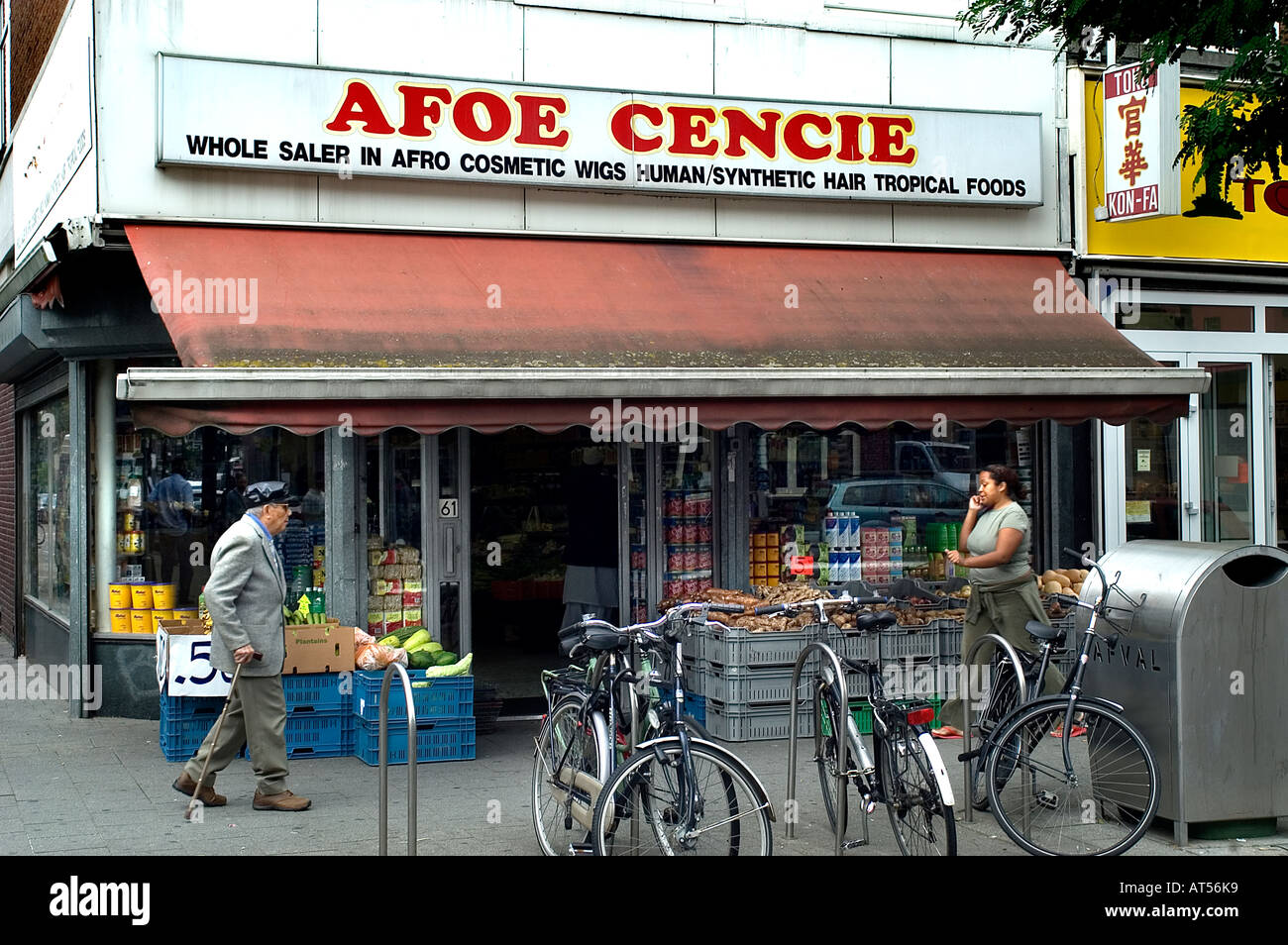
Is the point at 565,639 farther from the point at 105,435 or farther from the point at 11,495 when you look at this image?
the point at 11,495

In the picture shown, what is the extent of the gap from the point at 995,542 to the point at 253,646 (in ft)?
14.3

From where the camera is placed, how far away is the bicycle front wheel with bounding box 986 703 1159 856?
692cm

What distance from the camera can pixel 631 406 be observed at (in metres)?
8.74

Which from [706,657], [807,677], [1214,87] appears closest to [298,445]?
[706,657]

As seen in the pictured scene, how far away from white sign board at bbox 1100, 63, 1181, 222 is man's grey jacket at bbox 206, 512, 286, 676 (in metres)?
7.24

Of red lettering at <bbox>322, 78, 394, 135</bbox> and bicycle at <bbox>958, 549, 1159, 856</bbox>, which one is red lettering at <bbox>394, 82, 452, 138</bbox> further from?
bicycle at <bbox>958, 549, 1159, 856</bbox>

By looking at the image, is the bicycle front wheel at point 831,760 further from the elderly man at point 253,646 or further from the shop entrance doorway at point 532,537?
the shop entrance doorway at point 532,537

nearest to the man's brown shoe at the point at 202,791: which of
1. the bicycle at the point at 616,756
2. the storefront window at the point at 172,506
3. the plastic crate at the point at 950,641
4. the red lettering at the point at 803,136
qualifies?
Result: the bicycle at the point at 616,756

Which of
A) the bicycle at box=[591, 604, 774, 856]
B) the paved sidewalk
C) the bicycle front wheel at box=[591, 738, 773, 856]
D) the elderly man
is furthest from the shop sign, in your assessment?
the bicycle front wheel at box=[591, 738, 773, 856]

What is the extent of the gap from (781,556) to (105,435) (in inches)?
208

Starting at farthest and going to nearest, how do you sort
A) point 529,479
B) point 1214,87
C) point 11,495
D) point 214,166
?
point 11,495 → point 529,479 → point 214,166 → point 1214,87

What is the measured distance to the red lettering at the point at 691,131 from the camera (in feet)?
34.8

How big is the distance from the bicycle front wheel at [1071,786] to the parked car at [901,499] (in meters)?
4.09

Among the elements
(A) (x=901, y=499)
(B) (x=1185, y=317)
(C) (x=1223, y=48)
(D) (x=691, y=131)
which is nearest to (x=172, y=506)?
(D) (x=691, y=131)
